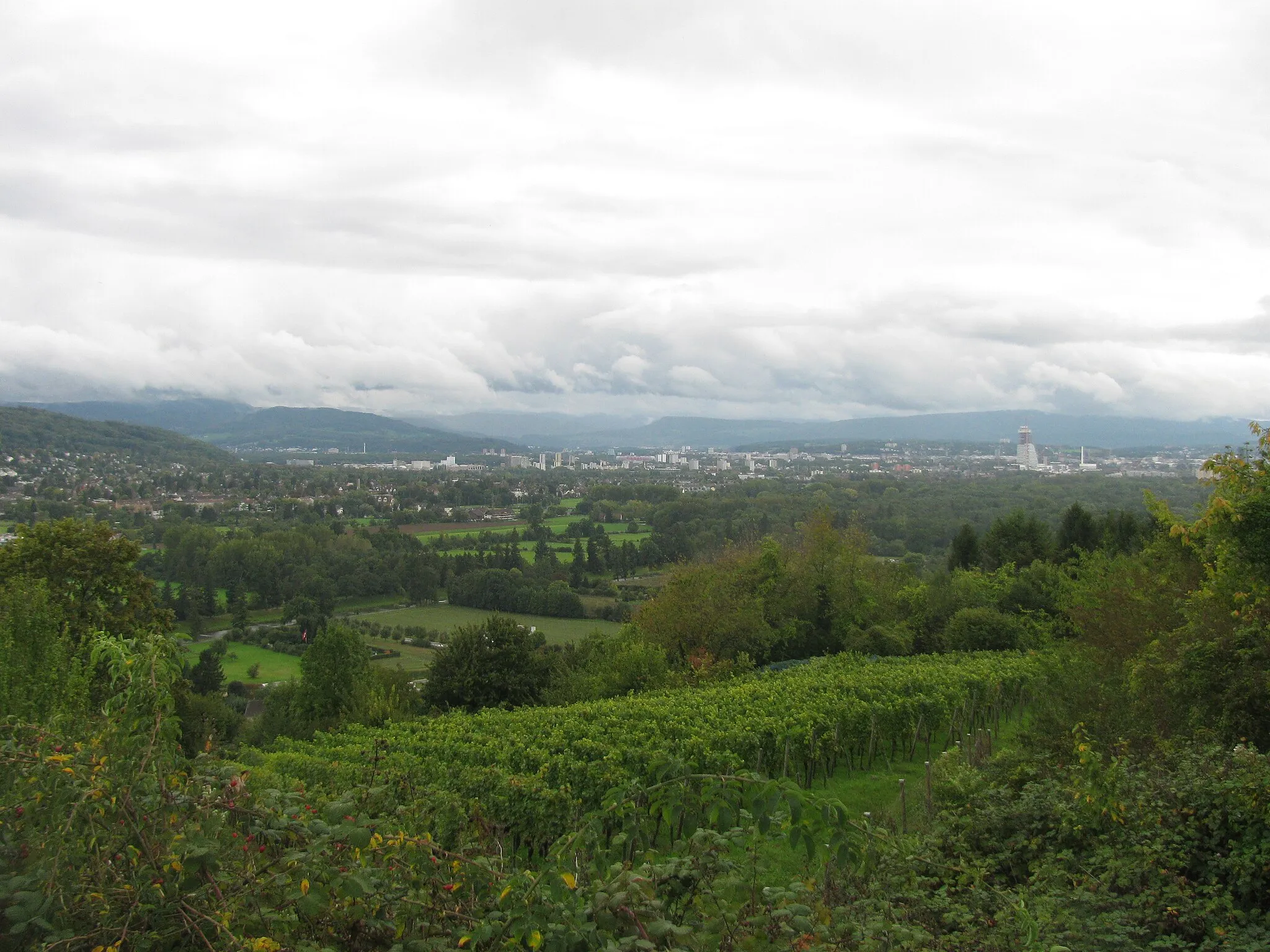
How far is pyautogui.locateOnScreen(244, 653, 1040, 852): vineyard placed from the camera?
9727mm

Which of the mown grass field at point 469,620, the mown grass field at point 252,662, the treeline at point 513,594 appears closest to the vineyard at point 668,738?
the mown grass field at point 252,662

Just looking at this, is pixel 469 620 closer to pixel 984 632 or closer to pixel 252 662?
pixel 252 662

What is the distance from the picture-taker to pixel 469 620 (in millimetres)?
43906

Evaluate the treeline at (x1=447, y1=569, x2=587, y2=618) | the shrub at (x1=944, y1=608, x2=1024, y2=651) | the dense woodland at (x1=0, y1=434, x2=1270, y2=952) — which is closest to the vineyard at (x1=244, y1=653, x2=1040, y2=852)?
the dense woodland at (x1=0, y1=434, x2=1270, y2=952)

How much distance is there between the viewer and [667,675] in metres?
20.0

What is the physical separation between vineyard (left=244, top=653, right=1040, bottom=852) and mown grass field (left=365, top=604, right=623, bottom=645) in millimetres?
22763

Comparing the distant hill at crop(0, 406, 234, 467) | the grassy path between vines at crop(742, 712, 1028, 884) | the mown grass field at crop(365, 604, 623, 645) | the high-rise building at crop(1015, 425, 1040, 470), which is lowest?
the mown grass field at crop(365, 604, 623, 645)

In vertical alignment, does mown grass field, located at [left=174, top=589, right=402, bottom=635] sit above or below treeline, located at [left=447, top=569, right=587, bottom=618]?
below

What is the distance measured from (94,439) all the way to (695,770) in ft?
391

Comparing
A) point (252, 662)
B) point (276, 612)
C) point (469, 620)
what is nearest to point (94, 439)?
point (276, 612)

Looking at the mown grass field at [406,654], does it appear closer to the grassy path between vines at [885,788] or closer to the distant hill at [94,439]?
the grassy path between vines at [885,788]

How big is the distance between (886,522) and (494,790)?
59.8 m

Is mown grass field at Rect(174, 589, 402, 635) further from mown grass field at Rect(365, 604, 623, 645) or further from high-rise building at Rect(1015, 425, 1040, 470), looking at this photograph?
high-rise building at Rect(1015, 425, 1040, 470)

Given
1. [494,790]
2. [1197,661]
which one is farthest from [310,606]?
[1197,661]
